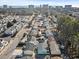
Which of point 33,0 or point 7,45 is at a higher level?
point 7,45

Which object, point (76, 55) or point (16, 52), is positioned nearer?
point (76, 55)

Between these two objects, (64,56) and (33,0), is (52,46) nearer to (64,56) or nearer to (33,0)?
(64,56)

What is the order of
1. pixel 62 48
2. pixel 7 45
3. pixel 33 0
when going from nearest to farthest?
pixel 62 48 → pixel 7 45 → pixel 33 0

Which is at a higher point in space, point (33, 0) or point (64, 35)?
point (64, 35)

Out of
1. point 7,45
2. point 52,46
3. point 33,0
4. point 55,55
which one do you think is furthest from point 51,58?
point 33,0

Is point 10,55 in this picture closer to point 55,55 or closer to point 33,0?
point 55,55

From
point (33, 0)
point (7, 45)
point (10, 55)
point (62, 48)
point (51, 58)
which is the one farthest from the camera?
point (33, 0)

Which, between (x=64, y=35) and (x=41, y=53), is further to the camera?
(x=64, y=35)

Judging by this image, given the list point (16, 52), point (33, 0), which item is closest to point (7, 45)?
point (16, 52)

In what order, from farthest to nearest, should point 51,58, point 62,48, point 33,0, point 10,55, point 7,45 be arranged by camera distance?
point 33,0 < point 7,45 < point 62,48 < point 10,55 < point 51,58
